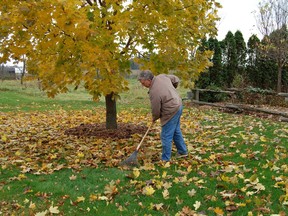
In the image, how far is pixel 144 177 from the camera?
197 inches

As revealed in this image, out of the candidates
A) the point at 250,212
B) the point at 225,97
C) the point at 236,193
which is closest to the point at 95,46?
the point at 236,193

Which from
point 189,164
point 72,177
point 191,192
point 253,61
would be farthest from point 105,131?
point 253,61

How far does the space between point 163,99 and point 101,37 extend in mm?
1487

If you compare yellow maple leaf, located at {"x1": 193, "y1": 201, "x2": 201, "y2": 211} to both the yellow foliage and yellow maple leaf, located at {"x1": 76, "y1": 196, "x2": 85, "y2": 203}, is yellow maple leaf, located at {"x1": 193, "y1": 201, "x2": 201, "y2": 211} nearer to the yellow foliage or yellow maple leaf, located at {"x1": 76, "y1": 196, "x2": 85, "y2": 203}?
yellow maple leaf, located at {"x1": 76, "y1": 196, "x2": 85, "y2": 203}

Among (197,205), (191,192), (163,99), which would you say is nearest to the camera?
(197,205)

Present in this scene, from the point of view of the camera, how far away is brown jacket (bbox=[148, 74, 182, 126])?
5.52 metres

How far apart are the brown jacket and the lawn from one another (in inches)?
30.8

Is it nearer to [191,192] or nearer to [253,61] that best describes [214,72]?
[253,61]

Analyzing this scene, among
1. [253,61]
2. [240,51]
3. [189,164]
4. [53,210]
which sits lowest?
[53,210]

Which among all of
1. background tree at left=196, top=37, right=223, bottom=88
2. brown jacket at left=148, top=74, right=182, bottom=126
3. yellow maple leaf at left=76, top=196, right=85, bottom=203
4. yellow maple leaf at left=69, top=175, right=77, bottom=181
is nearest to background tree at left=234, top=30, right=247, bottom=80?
background tree at left=196, top=37, right=223, bottom=88

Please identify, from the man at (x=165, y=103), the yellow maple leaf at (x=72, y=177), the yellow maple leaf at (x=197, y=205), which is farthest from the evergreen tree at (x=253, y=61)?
the yellow maple leaf at (x=197, y=205)

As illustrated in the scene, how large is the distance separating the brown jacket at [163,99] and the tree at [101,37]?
34.5 inches

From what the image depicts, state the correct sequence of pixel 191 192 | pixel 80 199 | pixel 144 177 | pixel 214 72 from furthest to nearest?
pixel 214 72 < pixel 144 177 < pixel 191 192 < pixel 80 199

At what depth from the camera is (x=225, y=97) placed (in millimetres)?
15531
